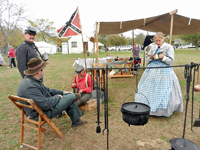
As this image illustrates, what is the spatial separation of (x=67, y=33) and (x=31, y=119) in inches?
104

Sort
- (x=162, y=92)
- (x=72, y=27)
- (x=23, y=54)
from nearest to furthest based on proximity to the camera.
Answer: (x=23, y=54) → (x=162, y=92) → (x=72, y=27)

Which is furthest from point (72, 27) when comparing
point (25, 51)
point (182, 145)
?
point (182, 145)

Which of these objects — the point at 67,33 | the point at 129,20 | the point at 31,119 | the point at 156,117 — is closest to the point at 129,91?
the point at 156,117

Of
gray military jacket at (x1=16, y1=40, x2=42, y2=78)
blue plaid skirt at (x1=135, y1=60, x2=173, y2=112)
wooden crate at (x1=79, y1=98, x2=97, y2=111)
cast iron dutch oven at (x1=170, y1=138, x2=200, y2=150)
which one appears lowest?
wooden crate at (x1=79, y1=98, x2=97, y2=111)

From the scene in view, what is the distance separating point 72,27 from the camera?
13.3 feet

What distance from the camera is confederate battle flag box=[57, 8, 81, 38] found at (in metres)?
4.03

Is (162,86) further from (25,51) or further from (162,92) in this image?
(25,51)

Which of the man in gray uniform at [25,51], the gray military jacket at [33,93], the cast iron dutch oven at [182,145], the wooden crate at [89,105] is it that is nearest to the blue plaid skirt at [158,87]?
the wooden crate at [89,105]

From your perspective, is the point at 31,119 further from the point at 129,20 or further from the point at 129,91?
the point at 129,20

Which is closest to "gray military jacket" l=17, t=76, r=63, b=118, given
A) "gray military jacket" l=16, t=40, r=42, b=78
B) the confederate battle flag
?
"gray military jacket" l=16, t=40, r=42, b=78

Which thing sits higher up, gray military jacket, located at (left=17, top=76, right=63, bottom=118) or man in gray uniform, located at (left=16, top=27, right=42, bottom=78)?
man in gray uniform, located at (left=16, top=27, right=42, bottom=78)

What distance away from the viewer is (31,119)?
7.54 ft

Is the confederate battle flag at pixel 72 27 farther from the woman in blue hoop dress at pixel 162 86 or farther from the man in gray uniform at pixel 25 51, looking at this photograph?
the woman in blue hoop dress at pixel 162 86

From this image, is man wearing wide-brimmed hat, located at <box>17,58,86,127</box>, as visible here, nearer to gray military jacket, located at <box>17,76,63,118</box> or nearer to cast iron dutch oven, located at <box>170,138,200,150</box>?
gray military jacket, located at <box>17,76,63,118</box>
